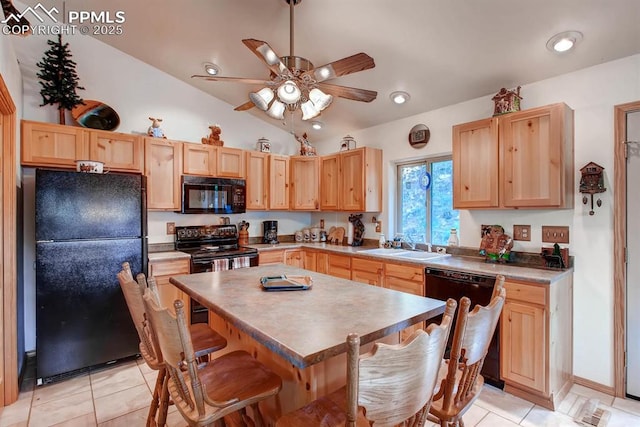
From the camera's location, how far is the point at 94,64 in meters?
3.30

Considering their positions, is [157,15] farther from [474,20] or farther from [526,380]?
[526,380]

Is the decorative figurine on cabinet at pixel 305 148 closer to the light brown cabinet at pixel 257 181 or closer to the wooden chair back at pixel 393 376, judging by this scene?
the light brown cabinet at pixel 257 181

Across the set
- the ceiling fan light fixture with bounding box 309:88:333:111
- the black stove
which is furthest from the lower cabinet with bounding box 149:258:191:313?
the ceiling fan light fixture with bounding box 309:88:333:111

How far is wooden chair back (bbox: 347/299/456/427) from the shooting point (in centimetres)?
85

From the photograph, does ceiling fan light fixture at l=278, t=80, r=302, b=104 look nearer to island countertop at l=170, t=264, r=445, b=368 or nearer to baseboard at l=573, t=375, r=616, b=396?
island countertop at l=170, t=264, r=445, b=368

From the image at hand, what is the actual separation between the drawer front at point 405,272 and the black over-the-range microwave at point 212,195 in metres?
1.95

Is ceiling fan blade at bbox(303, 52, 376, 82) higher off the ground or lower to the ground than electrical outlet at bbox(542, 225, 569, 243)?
higher

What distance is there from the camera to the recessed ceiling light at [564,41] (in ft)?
6.98

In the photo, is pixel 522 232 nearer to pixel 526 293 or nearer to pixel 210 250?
pixel 526 293

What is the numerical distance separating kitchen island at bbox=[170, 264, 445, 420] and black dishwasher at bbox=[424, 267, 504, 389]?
105 cm

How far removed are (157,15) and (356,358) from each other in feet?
10.4

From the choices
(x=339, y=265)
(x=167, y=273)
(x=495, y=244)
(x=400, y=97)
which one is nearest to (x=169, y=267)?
(x=167, y=273)

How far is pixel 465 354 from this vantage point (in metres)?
1.20

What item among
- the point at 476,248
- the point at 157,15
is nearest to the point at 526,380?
the point at 476,248
